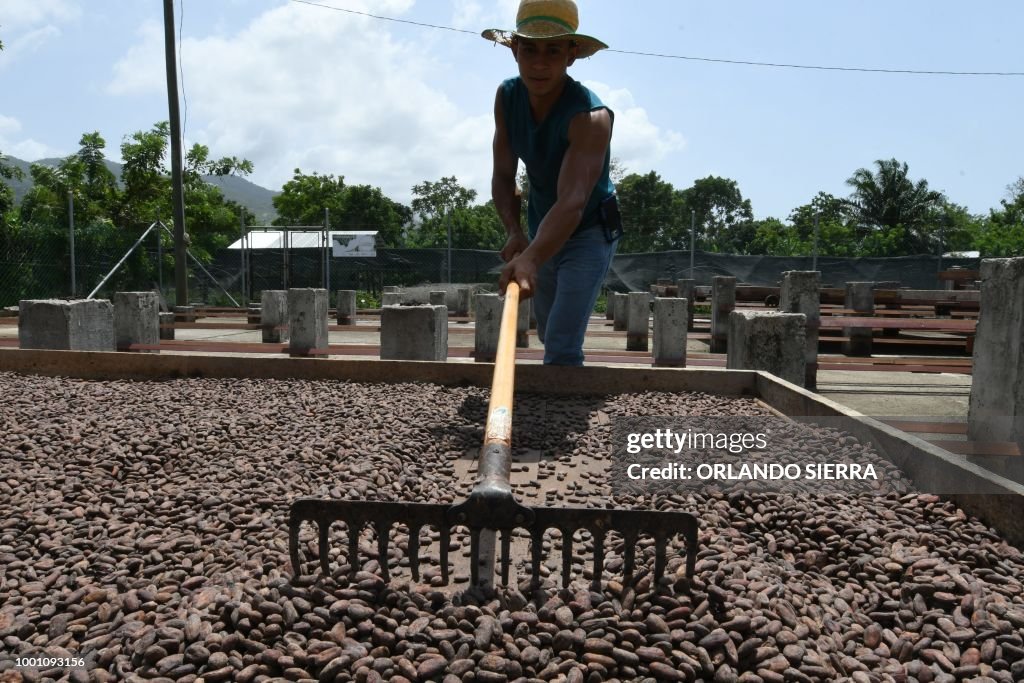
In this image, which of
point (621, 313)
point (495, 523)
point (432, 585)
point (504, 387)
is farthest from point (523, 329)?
point (495, 523)

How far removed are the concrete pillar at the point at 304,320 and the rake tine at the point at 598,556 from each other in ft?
17.1

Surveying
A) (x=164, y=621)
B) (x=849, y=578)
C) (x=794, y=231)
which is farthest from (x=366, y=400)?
(x=794, y=231)

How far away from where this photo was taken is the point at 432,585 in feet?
5.62

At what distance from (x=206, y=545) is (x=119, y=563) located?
8.0 inches

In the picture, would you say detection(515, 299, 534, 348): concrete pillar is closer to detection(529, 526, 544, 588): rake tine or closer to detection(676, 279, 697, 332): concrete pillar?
detection(676, 279, 697, 332): concrete pillar

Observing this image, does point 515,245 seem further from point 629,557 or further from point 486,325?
point 486,325

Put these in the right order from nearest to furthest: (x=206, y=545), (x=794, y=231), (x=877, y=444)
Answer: (x=206, y=545) → (x=877, y=444) → (x=794, y=231)

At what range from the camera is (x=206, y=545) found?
75.5 inches

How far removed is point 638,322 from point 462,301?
6284 mm

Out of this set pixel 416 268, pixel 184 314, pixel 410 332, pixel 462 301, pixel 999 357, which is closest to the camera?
pixel 999 357

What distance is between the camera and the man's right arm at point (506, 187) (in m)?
3.85

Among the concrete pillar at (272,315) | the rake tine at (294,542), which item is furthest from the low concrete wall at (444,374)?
the concrete pillar at (272,315)

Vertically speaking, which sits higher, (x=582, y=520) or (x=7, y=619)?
(x=582, y=520)

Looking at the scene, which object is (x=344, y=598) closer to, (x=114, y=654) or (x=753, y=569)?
(x=114, y=654)
